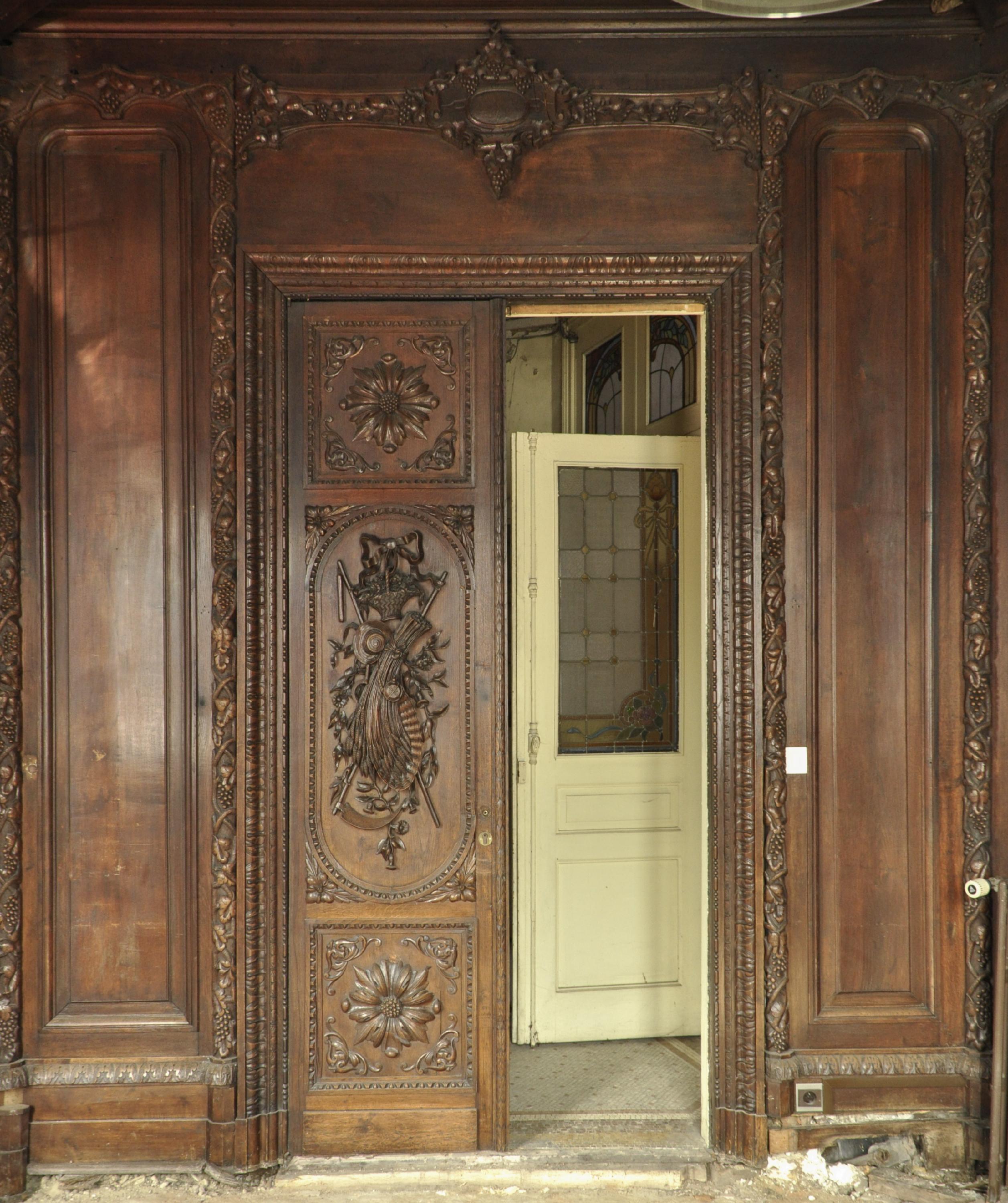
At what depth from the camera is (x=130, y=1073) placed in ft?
9.34

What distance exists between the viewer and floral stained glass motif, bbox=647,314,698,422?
4.12 meters

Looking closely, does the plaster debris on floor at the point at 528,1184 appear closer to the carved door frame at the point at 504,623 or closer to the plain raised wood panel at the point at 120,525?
the carved door frame at the point at 504,623

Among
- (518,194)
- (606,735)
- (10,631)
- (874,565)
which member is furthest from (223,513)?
(874,565)

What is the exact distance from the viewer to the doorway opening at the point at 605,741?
150 inches

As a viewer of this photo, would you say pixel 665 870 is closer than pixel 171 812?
No

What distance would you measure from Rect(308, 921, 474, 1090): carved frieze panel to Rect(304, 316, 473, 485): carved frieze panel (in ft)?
4.46

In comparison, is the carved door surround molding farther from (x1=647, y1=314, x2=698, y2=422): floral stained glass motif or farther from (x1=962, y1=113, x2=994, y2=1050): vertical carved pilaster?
(x1=647, y1=314, x2=698, y2=422): floral stained glass motif

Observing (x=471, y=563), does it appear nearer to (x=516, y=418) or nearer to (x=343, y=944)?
(x=343, y=944)

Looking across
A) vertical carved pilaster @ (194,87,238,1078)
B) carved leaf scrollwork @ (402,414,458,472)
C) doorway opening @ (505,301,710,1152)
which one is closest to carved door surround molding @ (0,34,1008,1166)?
vertical carved pilaster @ (194,87,238,1078)

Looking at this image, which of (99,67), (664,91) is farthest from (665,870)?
(99,67)

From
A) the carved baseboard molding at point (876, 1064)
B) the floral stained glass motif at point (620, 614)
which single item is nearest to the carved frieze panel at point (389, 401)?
the floral stained glass motif at point (620, 614)

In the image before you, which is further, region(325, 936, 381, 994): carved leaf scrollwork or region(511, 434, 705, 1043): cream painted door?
region(511, 434, 705, 1043): cream painted door

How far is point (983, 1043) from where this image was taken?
2.91 meters

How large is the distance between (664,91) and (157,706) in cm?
235
